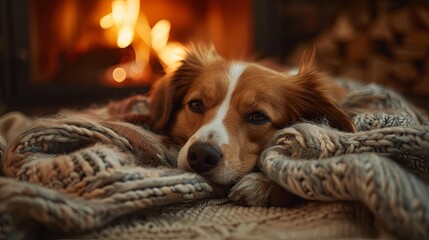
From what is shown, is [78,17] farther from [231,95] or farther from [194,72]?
[231,95]

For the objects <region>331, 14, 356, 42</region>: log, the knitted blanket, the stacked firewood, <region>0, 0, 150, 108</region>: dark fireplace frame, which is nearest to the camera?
the knitted blanket

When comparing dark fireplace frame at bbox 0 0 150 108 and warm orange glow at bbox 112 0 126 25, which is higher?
warm orange glow at bbox 112 0 126 25

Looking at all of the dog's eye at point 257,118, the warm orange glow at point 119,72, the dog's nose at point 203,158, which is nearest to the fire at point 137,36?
the warm orange glow at point 119,72

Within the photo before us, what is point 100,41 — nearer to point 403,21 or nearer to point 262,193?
point 403,21

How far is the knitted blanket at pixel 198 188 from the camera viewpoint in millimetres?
A: 816

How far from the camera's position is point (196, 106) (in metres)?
1.39

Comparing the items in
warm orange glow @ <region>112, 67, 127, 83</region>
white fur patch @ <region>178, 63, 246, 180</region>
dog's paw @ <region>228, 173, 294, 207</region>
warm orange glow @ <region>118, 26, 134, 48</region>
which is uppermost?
warm orange glow @ <region>118, 26, 134, 48</region>

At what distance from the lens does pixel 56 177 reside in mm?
906

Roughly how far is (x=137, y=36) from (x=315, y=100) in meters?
1.45

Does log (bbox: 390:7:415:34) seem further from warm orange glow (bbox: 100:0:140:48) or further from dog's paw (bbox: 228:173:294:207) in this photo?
dog's paw (bbox: 228:173:294:207)

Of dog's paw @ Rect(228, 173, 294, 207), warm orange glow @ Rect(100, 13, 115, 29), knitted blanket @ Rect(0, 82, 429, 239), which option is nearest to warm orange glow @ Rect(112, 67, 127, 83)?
warm orange glow @ Rect(100, 13, 115, 29)

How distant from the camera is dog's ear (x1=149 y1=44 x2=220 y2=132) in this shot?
4.85 feet

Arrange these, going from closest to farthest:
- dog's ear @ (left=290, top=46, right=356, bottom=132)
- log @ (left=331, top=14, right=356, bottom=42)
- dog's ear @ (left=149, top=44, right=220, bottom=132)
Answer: dog's ear @ (left=290, top=46, right=356, bottom=132) < dog's ear @ (left=149, top=44, right=220, bottom=132) < log @ (left=331, top=14, right=356, bottom=42)

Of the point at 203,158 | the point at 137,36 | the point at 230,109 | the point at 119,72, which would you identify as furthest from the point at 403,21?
the point at 203,158
